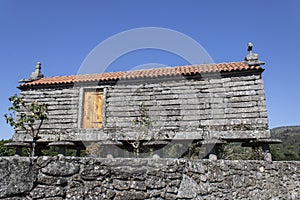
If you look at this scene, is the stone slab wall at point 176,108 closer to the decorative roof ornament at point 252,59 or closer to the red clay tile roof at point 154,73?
the red clay tile roof at point 154,73

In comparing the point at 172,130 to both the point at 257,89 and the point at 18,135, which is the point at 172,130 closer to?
the point at 257,89

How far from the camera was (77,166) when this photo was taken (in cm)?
247

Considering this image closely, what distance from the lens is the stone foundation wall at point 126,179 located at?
2213 mm

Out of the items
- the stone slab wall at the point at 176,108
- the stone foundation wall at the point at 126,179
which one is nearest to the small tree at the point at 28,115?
the stone slab wall at the point at 176,108

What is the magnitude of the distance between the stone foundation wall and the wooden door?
22.5 feet

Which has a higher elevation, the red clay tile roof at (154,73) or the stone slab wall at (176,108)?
the red clay tile roof at (154,73)

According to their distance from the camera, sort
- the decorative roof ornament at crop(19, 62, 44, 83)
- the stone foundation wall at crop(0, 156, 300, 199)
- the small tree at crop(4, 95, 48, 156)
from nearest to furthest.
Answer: the stone foundation wall at crop(0, 156, 300, 199), the small tree at crop(4, 95, 48, 156), the decorative roof ornament at crop(19, 62, 44, 83)

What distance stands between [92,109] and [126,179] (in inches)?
292

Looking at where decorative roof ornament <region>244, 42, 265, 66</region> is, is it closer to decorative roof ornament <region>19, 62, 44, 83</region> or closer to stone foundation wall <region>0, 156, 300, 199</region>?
stone foundation wall <region>0, 156, 300, 199</region>

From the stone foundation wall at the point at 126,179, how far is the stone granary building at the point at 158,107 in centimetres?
452

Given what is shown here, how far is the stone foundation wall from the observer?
7.26ft

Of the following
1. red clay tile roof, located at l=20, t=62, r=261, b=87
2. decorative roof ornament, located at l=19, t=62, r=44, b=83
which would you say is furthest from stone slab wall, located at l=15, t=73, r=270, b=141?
decorative roof ornament, located at l=19, t=62, r=44, b=83

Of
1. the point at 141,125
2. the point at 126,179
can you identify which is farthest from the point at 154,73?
the point at 126,179

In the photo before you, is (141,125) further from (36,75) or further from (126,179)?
(126,179)
